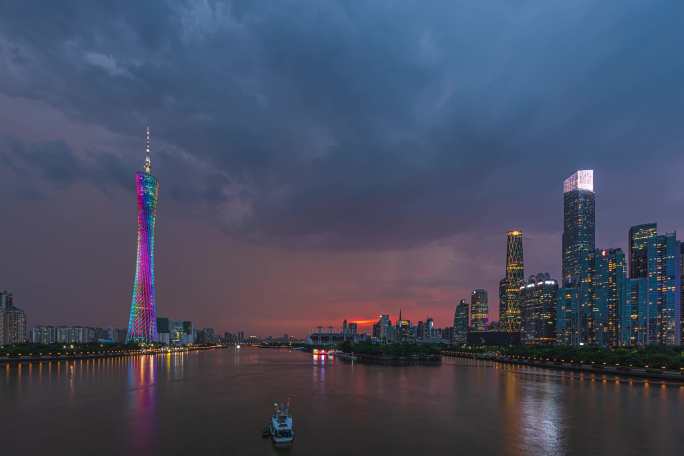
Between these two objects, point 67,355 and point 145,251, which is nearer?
point 145,251

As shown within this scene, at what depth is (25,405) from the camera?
2019 inches

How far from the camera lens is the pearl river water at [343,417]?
36125 mm

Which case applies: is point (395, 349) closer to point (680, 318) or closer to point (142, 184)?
point (142, 184)

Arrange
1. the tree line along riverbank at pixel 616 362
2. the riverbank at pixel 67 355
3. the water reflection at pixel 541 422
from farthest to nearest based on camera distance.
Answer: the riverbank at pixel 67 355 < the tree line along riverbank at pixel 616 362 < the water reflection at pixel 541 422

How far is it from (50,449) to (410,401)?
1422 inches

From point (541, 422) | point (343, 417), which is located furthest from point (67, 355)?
point (541, 422)

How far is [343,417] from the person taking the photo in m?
47.3

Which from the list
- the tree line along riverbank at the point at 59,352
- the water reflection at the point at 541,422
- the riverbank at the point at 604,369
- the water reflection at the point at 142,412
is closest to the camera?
the water reflection at the point at 541,422

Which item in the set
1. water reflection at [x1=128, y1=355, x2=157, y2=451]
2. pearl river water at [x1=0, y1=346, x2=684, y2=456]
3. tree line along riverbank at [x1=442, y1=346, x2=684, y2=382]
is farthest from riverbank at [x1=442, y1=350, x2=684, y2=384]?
water reflection at [x1=128, y1=355, x2=157, y2=451]

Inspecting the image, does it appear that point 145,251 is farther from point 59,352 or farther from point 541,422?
point 541,422

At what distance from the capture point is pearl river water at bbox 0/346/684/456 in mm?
36125

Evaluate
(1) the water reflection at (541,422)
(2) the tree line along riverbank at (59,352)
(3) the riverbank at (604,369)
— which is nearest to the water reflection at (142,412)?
(1) the water reflection at (541,422)

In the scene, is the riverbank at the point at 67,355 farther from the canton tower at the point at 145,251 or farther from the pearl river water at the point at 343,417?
the pearl river water at the point at 343,417

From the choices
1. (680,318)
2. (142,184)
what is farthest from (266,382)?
(680,318)
